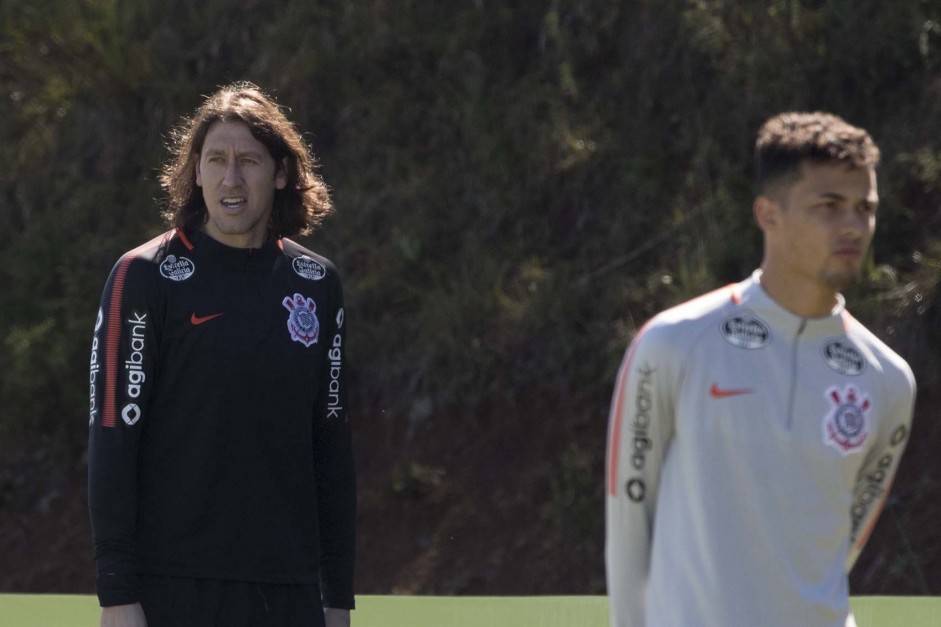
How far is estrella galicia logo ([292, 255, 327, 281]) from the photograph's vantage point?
3.83 meters

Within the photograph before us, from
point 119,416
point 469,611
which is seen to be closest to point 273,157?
point 119,416

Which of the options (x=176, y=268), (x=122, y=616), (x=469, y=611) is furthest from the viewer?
(x=469, y=611)

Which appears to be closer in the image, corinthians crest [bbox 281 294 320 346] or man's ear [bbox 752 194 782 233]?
man's ear [bbox 752 194 782 233]

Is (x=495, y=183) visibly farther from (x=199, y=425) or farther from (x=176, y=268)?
(x=199, y=425)

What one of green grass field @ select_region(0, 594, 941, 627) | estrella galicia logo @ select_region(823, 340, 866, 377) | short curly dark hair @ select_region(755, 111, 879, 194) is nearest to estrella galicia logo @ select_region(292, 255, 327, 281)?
short curly dark hair @ select_region(755, 111, 879, 194)

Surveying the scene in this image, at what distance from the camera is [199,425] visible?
11.5 ft

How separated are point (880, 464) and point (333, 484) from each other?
1.37m

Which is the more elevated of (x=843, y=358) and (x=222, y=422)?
(x=843, y=358)

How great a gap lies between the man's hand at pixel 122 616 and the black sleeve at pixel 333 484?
0.56 meters

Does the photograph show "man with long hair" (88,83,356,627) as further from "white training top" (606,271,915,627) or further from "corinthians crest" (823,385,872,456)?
"corinthians crest" (823,385,872,456)

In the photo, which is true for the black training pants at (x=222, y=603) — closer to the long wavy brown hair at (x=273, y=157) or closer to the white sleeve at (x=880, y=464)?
the long wavy brown hair at (x=273, y=157)

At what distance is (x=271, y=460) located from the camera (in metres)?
3.59

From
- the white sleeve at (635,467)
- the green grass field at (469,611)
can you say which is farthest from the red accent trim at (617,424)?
the green grass field at (469,611)

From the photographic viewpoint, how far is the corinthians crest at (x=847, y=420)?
288 centimetres
